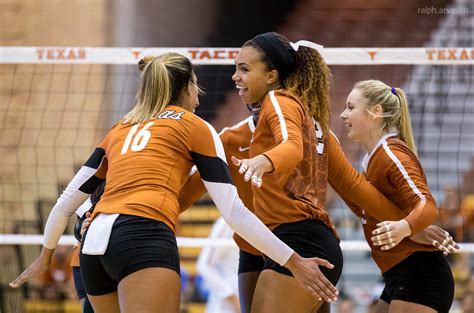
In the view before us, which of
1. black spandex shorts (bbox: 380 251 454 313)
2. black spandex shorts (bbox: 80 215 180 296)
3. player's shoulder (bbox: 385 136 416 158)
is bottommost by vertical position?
black spandex shorts (bbox: 380 251 454 313)

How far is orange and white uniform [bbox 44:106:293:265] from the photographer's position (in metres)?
3.02

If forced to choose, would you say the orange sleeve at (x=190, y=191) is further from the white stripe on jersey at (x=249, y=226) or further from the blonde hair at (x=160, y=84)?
the white stripe on jersey at (x=249, y=226)

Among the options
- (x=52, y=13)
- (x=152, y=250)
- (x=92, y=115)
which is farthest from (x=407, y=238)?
(x=52, y=13)

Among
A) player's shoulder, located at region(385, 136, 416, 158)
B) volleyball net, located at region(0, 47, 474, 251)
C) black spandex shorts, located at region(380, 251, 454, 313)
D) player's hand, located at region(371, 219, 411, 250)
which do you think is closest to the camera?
player's hand, located at region(371, 219, 411, 250)

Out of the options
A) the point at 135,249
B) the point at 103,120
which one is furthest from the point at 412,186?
the point at 103,120

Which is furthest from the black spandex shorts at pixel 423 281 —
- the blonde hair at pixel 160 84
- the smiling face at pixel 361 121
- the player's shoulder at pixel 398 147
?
the blonde hair at pixel 160 84

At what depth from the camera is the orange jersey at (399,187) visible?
3.57 metres

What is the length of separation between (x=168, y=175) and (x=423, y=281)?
1.25 m

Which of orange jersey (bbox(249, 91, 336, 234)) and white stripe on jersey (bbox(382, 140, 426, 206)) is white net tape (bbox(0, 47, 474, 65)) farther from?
orange jersey (bbox(249, 91, 336, 234))

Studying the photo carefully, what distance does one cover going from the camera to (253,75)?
355 cm

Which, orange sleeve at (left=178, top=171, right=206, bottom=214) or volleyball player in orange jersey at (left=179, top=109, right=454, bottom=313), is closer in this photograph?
volleyball player in orange jersey at (left=179, top=109, right=454, bottom=313)

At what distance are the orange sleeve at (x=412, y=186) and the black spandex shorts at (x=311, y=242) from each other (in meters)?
0.38

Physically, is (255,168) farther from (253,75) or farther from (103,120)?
(103,120)

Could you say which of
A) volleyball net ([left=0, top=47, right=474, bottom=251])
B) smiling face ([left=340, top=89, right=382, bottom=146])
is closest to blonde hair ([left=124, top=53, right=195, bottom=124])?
smiling face ([left=340, top=89, right=382, bottom=146])
